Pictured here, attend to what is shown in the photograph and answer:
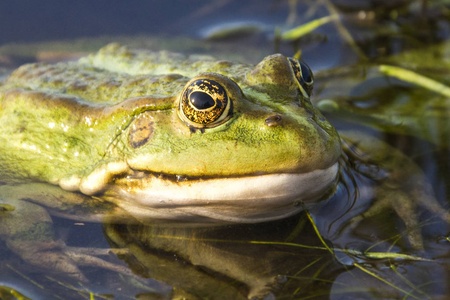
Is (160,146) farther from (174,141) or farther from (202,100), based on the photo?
(202,100)

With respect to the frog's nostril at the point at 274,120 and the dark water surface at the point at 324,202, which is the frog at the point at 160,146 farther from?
the dark water surface at the point at 324,202

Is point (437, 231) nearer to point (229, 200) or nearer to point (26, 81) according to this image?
point (229, 200)

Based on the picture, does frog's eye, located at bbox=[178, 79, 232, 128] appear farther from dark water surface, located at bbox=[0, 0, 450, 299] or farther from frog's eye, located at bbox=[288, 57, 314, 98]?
dark water surface, located at bbox=[0, 0, 450, 299]

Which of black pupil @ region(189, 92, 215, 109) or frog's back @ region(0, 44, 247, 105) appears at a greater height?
frog's back @ region(0, 44, 247, 105)

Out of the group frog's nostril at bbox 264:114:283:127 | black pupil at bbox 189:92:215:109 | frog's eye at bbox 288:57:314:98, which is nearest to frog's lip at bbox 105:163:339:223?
frog's nostril at bbox 264:114:283:127

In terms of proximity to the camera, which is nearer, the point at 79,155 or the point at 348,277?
the point at 348,277

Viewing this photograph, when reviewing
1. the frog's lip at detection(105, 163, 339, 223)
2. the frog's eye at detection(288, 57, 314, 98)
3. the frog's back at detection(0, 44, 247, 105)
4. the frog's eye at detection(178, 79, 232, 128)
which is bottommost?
the frog's lip at detection(105, 163, 339, 223)

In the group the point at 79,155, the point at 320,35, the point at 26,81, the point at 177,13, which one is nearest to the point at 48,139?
the point at 79,155

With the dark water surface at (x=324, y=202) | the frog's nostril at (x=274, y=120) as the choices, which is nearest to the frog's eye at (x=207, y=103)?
the frog's nostril at (x=274, y=120)

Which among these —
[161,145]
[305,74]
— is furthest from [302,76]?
[161,145]
